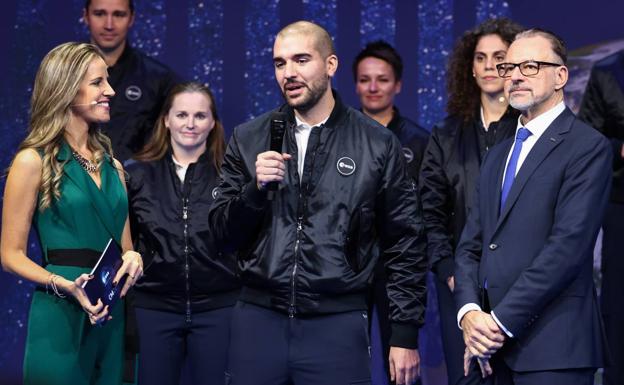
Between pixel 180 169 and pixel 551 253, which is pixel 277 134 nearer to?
pixel 551 253

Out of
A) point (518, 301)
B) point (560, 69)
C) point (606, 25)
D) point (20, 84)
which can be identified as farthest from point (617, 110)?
point (20, 84)

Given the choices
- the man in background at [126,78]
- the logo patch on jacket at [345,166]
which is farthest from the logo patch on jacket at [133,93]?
the logo patch on jacket at [345,166]

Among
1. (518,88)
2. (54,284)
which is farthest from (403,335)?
(54,284)

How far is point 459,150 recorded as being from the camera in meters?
4.18

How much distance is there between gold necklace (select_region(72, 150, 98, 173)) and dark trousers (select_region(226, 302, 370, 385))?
0.75 m

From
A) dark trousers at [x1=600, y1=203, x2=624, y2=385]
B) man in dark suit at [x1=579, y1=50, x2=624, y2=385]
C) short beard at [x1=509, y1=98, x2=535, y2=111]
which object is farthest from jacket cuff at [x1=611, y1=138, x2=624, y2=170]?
short beard at [x1=509, y1=98, x2=535, y2=111]

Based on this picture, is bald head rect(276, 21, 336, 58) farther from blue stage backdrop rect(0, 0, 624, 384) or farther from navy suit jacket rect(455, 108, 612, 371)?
blue stage backdrop rect(0, 0, 624, 384)

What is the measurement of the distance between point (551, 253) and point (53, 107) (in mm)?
1685

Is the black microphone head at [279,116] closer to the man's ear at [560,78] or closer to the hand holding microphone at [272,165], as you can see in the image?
the hand holding microphone at [272,165]

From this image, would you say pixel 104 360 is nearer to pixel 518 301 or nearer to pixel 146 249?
pixel 146 249

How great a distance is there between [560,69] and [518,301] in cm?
81

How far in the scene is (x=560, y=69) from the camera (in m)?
3.35

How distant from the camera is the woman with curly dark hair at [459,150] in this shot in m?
4.01

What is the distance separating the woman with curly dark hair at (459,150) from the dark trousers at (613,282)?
39.9 inches
